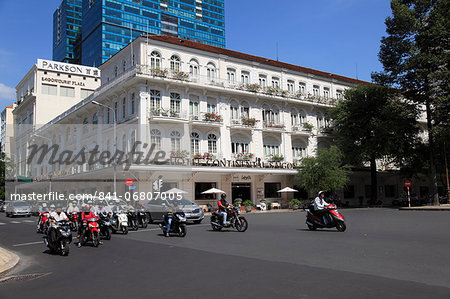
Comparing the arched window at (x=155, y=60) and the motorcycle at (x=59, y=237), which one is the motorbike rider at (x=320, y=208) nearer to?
the motorcycle at (x=59, y=237)

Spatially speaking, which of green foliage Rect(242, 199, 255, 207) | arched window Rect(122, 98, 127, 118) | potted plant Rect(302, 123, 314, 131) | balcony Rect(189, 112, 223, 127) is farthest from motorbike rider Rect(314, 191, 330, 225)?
potted plant Rect(302, 123, 314, 131)

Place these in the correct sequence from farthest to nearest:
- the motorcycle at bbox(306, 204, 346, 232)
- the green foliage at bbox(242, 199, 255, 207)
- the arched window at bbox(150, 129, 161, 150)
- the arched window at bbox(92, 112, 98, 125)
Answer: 1. the arched window at bbox(92, 112, 98, 125)
2. the green foliage at bbox(242, 199, 255, 207)
3. the arched window at bbox(150, 129, 161, 150)
4. the motorcycle at bbox(306, 204, 346, 232)

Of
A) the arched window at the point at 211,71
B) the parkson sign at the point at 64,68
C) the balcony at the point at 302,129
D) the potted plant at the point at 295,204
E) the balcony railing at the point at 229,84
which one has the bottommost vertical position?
the potted plant at the point at 295,204

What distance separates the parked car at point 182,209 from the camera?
2186cm

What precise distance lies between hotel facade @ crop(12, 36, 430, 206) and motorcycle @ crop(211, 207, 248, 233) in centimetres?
1617

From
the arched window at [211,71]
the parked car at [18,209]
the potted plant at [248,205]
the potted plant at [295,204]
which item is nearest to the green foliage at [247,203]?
the potted plant at [248,205]

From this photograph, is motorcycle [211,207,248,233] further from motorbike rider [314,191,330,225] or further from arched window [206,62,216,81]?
arched window [206,62,216,81]

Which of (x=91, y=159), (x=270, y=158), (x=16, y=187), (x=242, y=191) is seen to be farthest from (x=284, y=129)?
(x=16, y=187)

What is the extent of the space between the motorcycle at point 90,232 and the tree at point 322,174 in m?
26.3

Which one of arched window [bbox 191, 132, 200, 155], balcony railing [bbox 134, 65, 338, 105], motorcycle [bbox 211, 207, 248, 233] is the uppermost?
balcony railing [bbox 134, 65, 338, 105]

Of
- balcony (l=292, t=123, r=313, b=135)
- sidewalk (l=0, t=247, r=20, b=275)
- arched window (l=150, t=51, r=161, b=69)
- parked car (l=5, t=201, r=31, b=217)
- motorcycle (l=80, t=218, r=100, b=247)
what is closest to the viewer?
sidewalk (l=0, t=247, r=20, b=275)

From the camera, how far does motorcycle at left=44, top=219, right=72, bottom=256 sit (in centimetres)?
1103

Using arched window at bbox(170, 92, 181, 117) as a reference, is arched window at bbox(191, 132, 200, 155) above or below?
below

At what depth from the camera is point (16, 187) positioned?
57.2m
